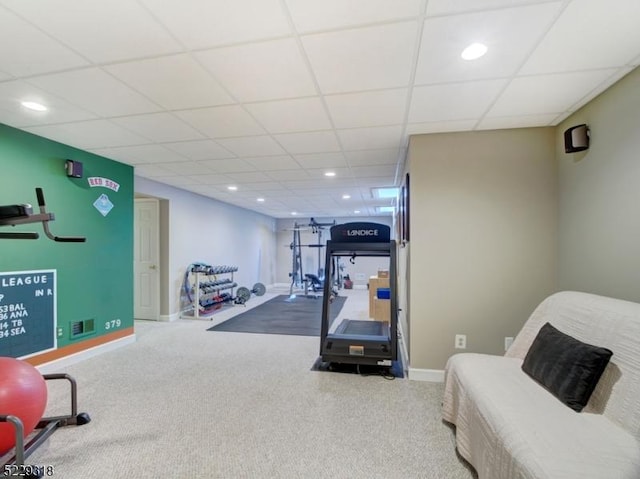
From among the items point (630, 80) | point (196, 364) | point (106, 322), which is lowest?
point (196, 364)

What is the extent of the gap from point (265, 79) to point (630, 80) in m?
2.33

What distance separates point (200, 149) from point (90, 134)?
101cm

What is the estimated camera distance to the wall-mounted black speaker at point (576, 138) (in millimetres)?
2344

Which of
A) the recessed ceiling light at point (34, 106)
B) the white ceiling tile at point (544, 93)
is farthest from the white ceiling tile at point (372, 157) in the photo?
the recessed ceiling light at point (34, 106)

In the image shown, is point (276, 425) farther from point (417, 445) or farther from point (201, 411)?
point (417, 445)

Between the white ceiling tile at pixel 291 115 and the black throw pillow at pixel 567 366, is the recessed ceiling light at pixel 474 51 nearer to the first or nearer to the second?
the white ceiling tile at pixel 291 115

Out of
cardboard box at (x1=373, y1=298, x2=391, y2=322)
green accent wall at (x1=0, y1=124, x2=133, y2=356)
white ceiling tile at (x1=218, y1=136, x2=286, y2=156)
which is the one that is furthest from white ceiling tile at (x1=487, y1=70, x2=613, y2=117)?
green accent wall at (x1=0, y1=124, x2=133, y2=356)

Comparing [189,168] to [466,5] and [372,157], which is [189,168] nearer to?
[372,157]

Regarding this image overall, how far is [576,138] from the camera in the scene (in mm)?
2381

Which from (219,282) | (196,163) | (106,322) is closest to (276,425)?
(106,322)

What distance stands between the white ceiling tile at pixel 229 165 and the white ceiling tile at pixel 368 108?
1.63 m

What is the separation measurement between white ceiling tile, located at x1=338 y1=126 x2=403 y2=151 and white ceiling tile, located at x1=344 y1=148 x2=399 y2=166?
14 centimetres

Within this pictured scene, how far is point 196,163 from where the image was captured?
398 centimetres

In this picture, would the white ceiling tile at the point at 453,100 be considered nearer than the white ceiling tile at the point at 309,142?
Yes
